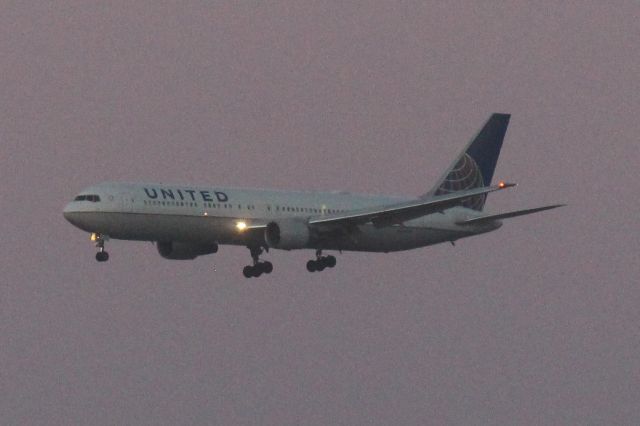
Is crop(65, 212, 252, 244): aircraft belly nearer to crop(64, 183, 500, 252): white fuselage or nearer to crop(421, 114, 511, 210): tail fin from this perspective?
crop(64, 183, 500, 252): white fuselage

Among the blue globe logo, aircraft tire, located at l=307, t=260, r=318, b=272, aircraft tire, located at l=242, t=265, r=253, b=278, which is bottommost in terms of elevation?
aircraft tire, located at l=242, t=265, r=253, b=278

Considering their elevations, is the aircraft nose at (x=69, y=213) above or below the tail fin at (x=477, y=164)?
below

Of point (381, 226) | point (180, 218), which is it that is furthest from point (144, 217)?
point (381, 226)

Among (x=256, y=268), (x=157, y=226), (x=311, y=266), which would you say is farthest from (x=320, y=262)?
(x=157, y=226)

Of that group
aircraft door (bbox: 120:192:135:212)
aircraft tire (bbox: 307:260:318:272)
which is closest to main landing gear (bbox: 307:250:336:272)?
aircraft tire (bbox: 307:260:318:272)

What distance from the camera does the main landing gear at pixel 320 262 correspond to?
322 ft

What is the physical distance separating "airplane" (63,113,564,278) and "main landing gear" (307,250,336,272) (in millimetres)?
57

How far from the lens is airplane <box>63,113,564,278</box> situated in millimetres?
88500

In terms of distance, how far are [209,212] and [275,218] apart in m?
4.60

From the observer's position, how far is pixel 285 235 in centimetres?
9125

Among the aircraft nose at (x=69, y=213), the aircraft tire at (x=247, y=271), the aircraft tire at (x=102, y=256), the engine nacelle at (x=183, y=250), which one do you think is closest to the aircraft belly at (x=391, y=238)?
the aircraft tire at (x=247, y=271)

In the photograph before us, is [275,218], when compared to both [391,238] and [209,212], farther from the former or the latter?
[391,238]

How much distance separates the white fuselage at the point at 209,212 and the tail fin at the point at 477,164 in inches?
208

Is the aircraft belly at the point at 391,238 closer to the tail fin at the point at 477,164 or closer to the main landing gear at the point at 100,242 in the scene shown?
the tail fin at the point at 477,164
